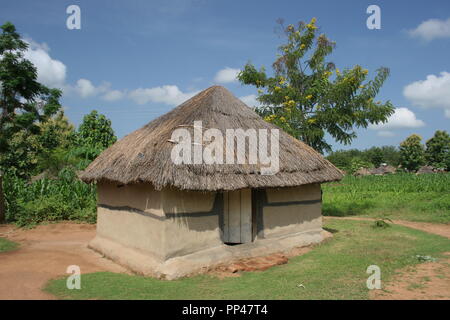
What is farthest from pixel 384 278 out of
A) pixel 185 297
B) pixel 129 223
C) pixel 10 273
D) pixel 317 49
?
pixel 317 49

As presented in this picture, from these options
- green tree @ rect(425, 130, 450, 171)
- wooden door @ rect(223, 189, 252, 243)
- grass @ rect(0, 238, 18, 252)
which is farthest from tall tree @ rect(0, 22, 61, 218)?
green tree @ rect(425, 130, 450, 171)

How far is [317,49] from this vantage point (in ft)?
53.0

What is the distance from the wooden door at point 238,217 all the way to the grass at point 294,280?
1.18m

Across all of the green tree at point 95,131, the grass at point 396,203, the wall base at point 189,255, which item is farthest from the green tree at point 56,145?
the grass at point 396,203

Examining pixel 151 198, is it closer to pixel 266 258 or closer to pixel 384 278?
pixel 266 258

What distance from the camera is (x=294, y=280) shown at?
5.82m

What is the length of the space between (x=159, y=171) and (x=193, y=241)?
1568mm

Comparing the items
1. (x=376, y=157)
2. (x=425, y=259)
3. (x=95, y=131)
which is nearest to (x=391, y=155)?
(x=376, y=157)

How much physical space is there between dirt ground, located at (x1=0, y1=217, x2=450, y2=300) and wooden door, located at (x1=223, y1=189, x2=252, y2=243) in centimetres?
77

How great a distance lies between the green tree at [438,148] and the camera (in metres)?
42.6

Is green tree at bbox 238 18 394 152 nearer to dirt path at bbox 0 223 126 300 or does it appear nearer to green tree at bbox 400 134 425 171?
dirt path at bbox 0 223 126 300

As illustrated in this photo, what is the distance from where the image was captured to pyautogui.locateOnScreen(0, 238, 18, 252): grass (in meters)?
8.23

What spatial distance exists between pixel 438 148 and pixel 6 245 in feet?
158

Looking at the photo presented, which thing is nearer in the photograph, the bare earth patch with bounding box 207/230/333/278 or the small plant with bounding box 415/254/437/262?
the bare earth patch with bounding box 207/230/333/278
